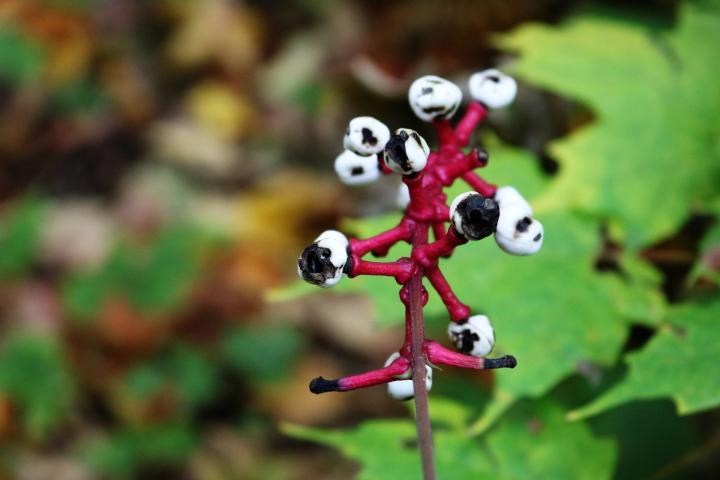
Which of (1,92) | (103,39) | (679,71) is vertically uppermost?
(103,39)

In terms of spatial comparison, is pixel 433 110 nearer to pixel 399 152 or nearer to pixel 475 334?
pixel 399 152

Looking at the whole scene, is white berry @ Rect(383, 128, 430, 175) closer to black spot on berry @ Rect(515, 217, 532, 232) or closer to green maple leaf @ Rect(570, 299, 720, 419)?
black spot on berry @ Rect(515, 217, 532, 232)

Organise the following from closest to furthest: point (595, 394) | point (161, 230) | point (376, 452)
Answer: point (376, 452) → point (595, 394) → point (161, 230)

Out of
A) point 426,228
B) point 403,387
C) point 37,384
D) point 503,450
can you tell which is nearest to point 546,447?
point 503,450

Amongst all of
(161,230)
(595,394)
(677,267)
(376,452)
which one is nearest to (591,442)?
(595,394)

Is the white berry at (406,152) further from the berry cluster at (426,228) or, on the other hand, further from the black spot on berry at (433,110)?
the black spot on berry at (433,110)

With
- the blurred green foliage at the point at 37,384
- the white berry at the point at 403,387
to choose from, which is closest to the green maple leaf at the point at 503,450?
the white berry at the point at 403,387

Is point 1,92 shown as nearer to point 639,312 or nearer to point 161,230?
point 161,230
